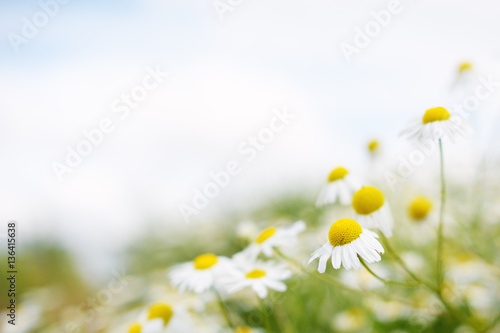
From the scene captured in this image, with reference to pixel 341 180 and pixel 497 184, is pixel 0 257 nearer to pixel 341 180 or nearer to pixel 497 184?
pixel 341 180

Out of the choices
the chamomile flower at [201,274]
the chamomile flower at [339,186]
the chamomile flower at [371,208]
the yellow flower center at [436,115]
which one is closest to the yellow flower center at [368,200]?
the chamomile flower at [371,208]

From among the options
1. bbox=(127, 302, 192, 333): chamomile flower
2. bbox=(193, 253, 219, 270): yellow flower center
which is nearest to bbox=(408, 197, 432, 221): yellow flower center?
bbox=(193, 253, 219, 270): yellow flower center

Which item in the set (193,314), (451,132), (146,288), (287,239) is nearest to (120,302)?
(146,288)

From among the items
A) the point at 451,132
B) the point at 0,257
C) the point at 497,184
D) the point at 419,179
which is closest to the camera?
the point at 451,132

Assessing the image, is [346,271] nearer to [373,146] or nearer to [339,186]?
[373,146]

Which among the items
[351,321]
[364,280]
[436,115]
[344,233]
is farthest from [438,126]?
[351,321]

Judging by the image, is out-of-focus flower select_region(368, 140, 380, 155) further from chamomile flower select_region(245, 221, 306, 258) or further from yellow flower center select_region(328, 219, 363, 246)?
yellow flower center select_region(328, 219, 363, 246)

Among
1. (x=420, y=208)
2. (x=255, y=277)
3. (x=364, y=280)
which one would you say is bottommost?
(x=364, y=280)
